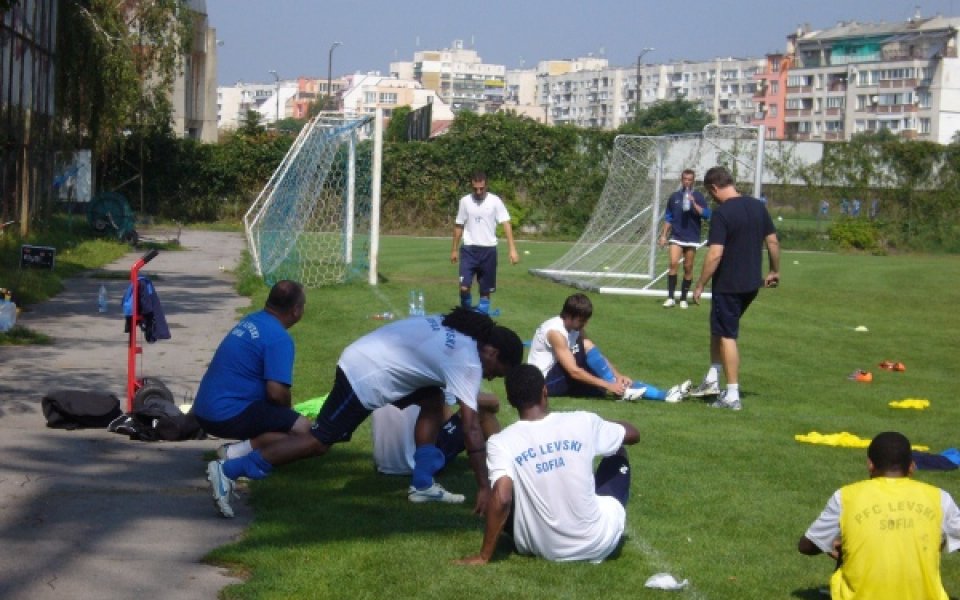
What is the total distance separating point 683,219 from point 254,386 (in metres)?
14.0

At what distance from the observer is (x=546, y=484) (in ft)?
21.4

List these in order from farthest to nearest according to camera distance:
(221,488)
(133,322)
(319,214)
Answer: (319,214)
(133,322)
(221,488)

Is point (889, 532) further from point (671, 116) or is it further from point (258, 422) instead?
point (671, 116)

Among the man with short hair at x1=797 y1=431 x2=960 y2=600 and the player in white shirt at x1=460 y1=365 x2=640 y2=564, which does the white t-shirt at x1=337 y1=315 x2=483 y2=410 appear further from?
the man with short hair at x1=797 y1=431 x2=960 y2=600

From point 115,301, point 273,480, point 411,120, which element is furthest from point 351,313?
point 411,120

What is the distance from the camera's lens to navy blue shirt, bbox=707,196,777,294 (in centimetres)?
1211

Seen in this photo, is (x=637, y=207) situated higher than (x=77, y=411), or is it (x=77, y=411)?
(x=637, y=207)

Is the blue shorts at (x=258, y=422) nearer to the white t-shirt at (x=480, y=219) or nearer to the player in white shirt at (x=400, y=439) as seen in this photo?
the player in white shirt at (x=400, y=439)

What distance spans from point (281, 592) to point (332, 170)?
1878 centimetres

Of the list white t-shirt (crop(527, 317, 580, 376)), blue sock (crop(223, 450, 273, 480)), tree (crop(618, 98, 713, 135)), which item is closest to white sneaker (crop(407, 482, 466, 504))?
blue sock (crop(223, 450, 273, 480))

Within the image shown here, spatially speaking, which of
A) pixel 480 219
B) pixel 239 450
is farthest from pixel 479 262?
pixel 239 450

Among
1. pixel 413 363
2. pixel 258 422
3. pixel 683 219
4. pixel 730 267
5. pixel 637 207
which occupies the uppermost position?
pixel 637 207

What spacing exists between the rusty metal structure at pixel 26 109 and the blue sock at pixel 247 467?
2106cm

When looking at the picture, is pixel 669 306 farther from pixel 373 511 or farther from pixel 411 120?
pixel 411 120
